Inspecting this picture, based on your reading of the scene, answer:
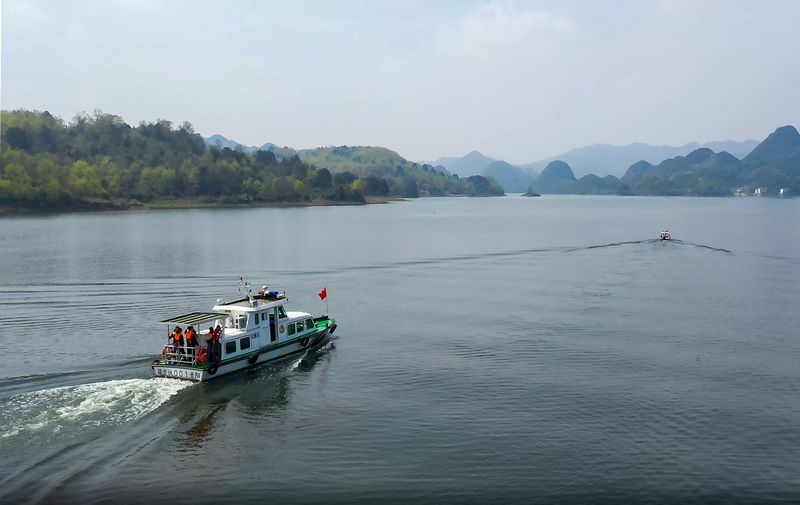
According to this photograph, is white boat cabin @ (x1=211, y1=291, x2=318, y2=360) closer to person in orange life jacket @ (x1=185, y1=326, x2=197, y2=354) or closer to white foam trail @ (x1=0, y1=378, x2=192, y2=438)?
person in orange life jacket @ (x1=185, y1=326, x2=197, y2=354)

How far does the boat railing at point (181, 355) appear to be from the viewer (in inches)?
1524

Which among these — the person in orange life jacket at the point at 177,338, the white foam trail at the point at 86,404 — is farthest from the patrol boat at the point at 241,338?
the white foam trail at the point at 86,404

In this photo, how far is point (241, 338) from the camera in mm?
41219

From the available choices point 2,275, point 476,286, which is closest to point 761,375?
point 476,286

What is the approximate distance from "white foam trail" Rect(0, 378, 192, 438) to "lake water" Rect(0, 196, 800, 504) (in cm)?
14

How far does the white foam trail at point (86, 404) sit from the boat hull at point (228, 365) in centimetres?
49

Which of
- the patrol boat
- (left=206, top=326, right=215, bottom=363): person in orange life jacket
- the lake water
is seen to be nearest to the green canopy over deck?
the patrol boat

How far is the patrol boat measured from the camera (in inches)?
1522

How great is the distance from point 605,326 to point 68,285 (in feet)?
180

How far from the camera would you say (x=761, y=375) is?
135ft

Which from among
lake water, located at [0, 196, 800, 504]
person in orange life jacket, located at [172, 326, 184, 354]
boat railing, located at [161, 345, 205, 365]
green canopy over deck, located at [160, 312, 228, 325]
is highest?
green canopy over deck, located at [160, 312, 228, 325]

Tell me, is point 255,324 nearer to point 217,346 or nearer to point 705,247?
point 217,346

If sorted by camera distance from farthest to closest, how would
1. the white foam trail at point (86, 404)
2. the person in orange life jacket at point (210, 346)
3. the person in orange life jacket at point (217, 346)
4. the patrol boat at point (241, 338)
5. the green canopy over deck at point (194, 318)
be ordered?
the green canopy over deck at point (194, 318) < the person in orange life jacket at point (217, 346) < the person in orange life jacket at point (210, 346) < the patrol boat at point (241, 338) < the white foam trail at point (86, 404)

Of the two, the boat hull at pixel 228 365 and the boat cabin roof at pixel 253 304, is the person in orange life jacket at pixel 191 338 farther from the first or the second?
Answer: the boat cabin roof at pixel 253 304
